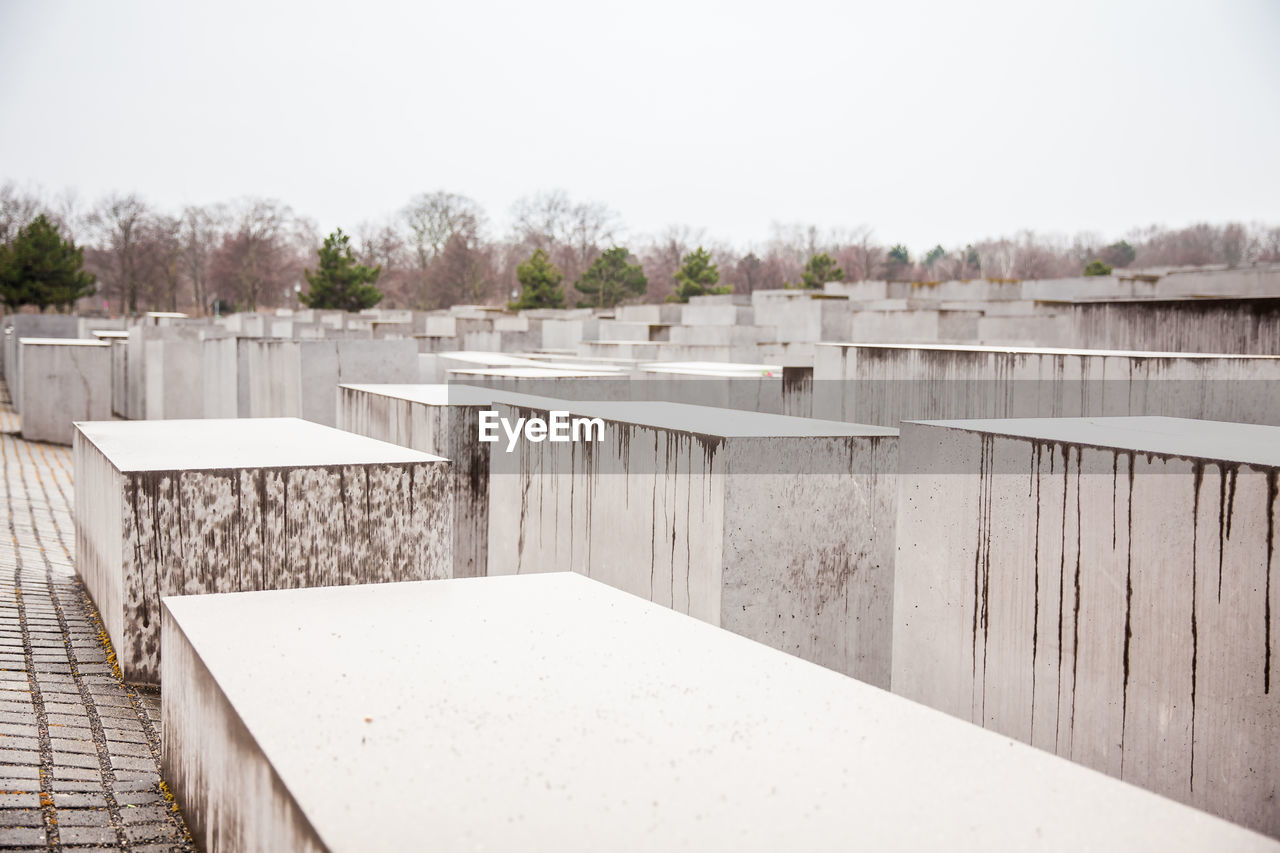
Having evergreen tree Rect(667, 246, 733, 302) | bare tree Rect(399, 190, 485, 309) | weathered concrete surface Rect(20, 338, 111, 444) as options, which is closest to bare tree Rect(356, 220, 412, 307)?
bare tree Rect(399, 190, 485, 309)

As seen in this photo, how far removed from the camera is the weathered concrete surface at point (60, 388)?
15.2 meters

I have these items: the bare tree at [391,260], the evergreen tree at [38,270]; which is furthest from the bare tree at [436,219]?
the evergreen tree at [38,270]

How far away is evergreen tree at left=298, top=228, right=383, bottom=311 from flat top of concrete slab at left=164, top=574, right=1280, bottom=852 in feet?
154

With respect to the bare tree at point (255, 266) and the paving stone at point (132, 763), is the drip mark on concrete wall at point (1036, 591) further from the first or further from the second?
the bare tree at point (255, 266)

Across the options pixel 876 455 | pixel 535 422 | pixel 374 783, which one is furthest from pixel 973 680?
pixel 535 422

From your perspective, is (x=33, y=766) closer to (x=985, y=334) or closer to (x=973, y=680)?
(x=973, y=680)

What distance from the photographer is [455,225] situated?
7150 centimetres

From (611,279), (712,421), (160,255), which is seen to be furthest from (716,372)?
(160,255)

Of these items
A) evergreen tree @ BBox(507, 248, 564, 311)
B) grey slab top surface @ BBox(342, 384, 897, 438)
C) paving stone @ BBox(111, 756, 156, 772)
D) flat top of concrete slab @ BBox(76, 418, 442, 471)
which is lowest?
paving stone @ BBox(111, 756, 156, 772)

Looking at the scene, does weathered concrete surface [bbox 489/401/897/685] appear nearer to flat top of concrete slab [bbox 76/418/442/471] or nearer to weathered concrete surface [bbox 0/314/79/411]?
flat top of concrete slab [bbox 76/418/442/471]

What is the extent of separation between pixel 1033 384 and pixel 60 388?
1368cm

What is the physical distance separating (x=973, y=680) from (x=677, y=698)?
1838mm

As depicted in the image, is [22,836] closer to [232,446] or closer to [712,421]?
[232,446]

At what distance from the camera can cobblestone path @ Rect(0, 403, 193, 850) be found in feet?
9.45
